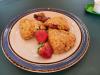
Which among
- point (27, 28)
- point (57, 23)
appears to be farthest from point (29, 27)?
point (57, 23)

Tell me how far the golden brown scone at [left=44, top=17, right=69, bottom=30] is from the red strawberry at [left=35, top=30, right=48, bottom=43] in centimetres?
5

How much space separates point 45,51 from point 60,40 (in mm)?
77

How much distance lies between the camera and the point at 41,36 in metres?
0.81

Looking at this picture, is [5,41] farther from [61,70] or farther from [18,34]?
[61,70]

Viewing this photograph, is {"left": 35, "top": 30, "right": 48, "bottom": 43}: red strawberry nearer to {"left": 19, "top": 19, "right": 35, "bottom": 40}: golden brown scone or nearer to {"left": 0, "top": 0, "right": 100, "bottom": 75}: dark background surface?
{"left": 19, "top": 19, "right": 35, "bottom": 40}: golden brown scone

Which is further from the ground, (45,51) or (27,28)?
(27,28)

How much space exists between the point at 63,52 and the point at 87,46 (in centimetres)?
10

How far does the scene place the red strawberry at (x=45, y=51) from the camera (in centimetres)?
75

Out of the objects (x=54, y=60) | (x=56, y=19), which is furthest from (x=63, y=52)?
(x=56, y=19)

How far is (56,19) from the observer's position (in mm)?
866

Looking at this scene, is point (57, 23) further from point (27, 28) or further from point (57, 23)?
point (27, 28)

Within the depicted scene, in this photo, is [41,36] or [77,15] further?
[77,15]

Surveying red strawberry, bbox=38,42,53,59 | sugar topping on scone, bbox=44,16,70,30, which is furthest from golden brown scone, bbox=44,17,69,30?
red strawberry, bbox=38,42,53,59

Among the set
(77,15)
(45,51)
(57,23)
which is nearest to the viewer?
(45,51)
